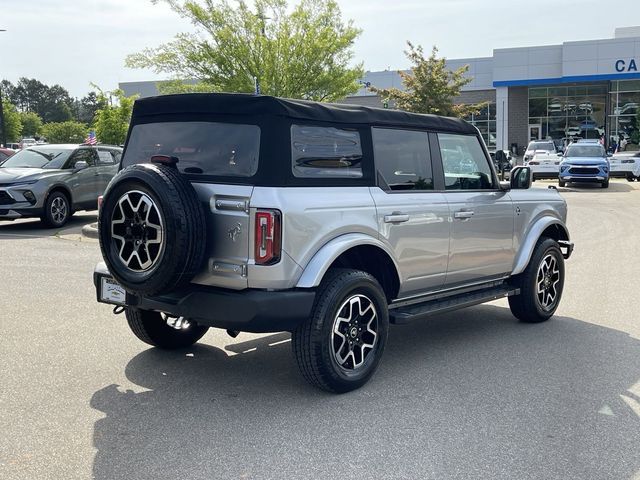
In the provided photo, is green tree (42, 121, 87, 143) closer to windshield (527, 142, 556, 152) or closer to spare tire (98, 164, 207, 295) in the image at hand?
windshield (527, 142, 556, 152)

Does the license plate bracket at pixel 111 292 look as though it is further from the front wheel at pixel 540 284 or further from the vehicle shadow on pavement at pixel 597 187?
the vehicle shadow on pavement at pixel 597 187

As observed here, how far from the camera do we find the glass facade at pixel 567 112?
47656 mm

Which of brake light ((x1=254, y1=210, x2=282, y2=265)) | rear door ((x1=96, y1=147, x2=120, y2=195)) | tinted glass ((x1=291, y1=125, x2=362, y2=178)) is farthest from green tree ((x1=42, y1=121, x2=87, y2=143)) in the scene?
brake light ((x1=254, y1=210, x2=282, y2=265))

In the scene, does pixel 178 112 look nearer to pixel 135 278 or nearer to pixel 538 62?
pixel 135 278

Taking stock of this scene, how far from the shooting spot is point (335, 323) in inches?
187

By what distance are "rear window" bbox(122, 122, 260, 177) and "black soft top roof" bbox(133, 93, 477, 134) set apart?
10 cm

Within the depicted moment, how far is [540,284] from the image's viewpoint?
273 inches

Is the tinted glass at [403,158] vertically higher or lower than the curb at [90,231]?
higher

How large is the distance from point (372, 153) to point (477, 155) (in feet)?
5.46

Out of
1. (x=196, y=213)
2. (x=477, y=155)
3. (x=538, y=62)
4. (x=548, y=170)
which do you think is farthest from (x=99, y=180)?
(x=538, y=62)

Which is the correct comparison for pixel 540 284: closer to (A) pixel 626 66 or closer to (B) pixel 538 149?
(B) pixel 538 149

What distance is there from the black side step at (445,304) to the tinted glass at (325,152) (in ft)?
3.76

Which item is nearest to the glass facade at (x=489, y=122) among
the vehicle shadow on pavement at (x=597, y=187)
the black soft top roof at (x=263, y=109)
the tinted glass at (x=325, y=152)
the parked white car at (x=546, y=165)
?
the parked white car at (x=546, y=165)

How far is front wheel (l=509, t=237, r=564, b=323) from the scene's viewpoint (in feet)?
22.3
